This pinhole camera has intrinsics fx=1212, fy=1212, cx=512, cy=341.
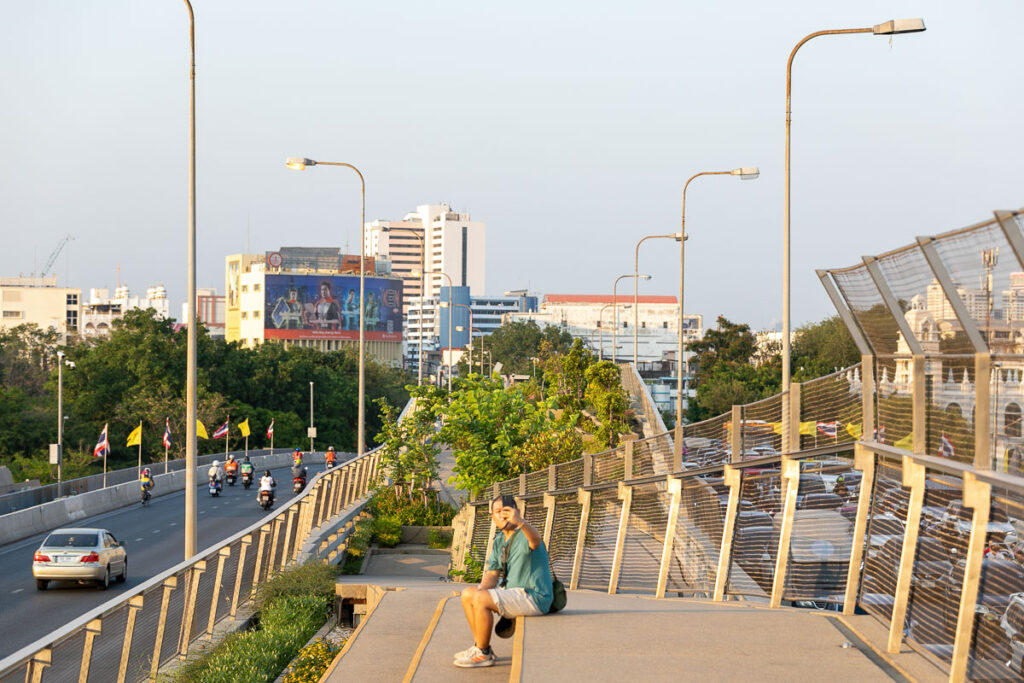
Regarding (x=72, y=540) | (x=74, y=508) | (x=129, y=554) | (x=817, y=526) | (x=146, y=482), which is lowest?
(x=74, y=508)

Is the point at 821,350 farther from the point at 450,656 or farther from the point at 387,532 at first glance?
the point at 450,656

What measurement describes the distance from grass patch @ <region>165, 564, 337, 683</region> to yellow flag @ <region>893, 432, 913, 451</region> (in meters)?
5.69

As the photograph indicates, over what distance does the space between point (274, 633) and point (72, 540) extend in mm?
13156

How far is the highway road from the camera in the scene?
67.1 feet

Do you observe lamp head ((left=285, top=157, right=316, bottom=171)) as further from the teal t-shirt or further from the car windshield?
the teal t-shirt

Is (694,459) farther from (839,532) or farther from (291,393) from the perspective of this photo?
(291,393)

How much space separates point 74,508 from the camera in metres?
41.7

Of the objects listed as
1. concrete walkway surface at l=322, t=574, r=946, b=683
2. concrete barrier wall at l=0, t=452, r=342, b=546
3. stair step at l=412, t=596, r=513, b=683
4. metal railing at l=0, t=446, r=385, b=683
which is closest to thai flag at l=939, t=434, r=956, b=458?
concrete walkway surface at l=322, t=574, r=946, b=683

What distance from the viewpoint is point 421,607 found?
12883 millimetres

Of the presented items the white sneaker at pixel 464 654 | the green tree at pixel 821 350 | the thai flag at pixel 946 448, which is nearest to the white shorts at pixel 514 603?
the white sneaker at pixel 464 654

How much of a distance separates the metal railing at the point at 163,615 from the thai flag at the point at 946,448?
18.4 feet

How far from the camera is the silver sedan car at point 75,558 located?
23.8 metres

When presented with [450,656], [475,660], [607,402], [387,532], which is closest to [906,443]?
[475,660]

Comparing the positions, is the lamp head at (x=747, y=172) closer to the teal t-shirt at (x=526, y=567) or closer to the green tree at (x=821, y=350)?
the teal t-shirt at (x=526, y=567)
